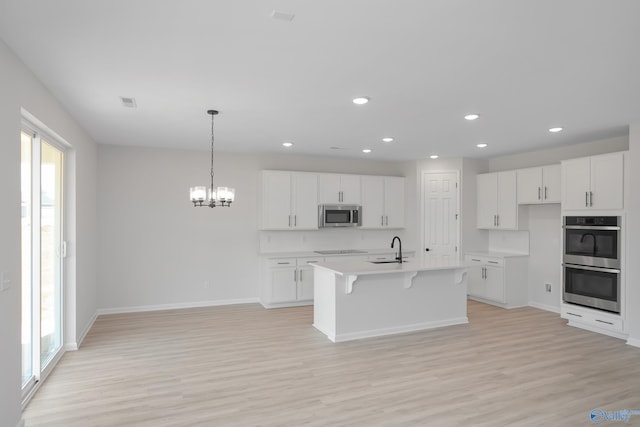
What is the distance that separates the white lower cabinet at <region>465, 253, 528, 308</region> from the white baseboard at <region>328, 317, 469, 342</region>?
3.77 feet

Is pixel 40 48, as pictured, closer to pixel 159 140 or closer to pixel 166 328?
pixel 159 140

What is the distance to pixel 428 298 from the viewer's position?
532 cm

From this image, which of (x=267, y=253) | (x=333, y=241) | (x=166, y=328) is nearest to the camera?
(x=166, y=328)

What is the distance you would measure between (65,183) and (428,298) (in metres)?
4.58

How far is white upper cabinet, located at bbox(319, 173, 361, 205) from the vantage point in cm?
704

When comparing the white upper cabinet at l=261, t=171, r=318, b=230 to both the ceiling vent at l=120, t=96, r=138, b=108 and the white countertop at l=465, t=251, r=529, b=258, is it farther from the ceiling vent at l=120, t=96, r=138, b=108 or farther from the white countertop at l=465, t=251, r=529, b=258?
the ceiling vent at l=120, t=96, r=138, b=108

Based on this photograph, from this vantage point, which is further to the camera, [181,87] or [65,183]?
[65,183]

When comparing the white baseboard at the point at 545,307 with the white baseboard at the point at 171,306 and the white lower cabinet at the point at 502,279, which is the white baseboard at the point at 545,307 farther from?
the white baseboard at the point at 171,306

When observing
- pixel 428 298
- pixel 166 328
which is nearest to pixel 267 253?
pixel 166 328

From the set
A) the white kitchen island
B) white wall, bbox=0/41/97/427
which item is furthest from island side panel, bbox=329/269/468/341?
white wall, bbox=0/41/97/427

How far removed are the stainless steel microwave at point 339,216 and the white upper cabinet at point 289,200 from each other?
124 millimetres

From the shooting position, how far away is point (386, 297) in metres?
5.06

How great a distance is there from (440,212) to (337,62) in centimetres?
509

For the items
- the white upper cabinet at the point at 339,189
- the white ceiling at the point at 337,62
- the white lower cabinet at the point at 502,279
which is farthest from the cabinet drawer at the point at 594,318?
the white upper cabinet at the point at 339,189
